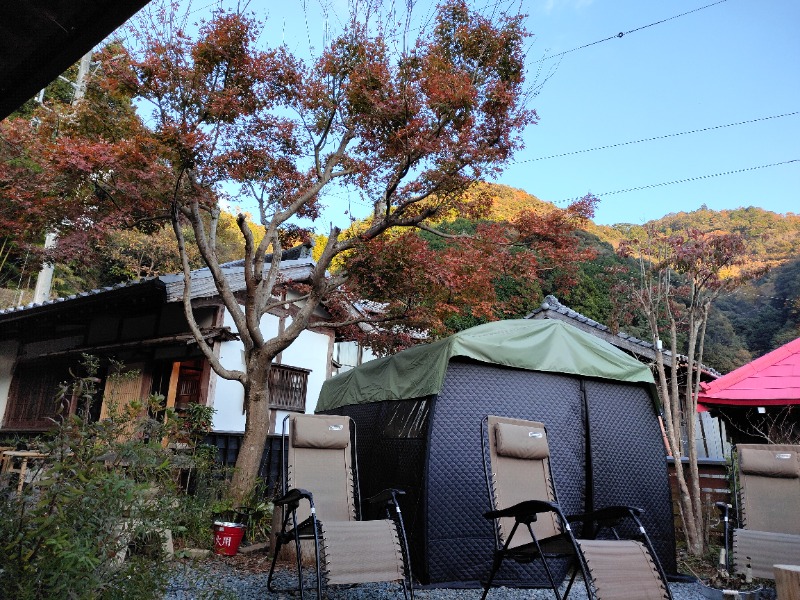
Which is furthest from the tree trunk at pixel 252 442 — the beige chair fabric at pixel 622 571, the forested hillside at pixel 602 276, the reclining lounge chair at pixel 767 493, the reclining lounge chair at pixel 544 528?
the forested hillside at pixel 602 276

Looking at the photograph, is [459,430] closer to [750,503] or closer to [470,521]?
[470,521]

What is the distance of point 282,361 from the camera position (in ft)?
33.2

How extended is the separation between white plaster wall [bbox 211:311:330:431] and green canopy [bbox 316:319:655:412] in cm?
464

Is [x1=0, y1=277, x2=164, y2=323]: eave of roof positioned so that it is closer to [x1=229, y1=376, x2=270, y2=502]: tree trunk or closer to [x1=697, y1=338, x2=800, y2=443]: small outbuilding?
[x1=229, y1=376, x2=270, y2=502]: tree trunk

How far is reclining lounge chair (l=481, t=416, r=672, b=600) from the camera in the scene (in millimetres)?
2555

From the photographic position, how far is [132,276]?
16391 millimetres

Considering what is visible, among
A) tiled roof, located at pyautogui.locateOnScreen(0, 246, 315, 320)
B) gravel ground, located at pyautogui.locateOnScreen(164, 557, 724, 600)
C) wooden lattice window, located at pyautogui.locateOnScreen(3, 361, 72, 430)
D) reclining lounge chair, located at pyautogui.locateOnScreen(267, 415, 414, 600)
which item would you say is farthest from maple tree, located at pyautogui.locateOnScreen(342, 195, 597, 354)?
wooden lattice window, located at pyautogui.locateOnScreen(3, 361, 72, 430)

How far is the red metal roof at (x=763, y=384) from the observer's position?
24.8ft

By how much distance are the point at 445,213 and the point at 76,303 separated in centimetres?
651

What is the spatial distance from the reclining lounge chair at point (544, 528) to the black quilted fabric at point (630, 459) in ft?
1.29

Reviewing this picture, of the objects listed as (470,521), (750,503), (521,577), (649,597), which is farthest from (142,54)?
(750,503)

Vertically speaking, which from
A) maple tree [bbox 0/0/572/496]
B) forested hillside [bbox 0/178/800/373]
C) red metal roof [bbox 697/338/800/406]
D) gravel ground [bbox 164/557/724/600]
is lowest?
gravel ground [bbox 164/557/724/600]

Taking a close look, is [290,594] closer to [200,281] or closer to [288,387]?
[200,281]

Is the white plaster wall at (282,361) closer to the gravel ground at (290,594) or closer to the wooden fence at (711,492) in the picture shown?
the gravel ground at (290,594)
